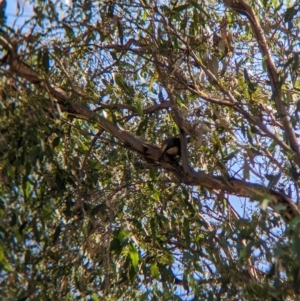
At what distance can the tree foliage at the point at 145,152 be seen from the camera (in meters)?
4.48

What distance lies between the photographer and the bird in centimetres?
537

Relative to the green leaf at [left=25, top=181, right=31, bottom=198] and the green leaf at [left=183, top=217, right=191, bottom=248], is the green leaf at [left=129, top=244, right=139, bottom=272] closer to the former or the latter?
the green leaf at [left=183, top=217, right=191, bottom=248]

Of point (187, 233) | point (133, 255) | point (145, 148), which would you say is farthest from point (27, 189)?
point (187, 233)

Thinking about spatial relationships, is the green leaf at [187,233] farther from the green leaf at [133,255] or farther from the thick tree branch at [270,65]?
the thick tree branch at [270,65]

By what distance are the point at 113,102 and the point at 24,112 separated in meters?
1.35

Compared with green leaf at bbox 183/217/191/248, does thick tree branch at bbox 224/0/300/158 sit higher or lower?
higher

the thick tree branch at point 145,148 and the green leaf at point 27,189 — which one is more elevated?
the thick tree branch at point 145,148

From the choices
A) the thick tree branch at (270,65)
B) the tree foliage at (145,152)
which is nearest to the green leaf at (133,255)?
the tree foliage at (145,152)

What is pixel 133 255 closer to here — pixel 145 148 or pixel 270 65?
pixel 145 148

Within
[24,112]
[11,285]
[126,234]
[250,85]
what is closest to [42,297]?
[11,285]

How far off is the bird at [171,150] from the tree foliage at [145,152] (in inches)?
1.8

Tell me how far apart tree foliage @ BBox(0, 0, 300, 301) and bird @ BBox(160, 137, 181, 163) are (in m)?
0.05

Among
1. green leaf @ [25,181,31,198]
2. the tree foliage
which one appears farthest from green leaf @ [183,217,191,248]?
green leaf @ [25,181,31,198]

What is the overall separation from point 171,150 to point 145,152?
0.18 m
